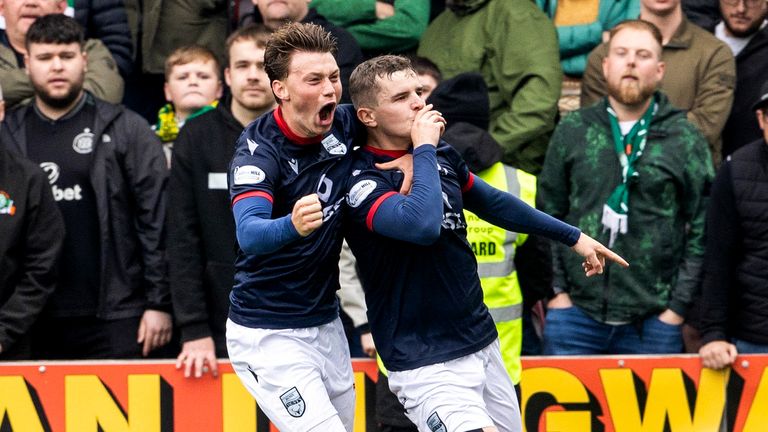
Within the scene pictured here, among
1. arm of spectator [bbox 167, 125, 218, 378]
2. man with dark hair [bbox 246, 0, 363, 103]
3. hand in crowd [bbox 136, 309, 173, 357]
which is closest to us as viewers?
arm of spectator [bbox 167, 125, 218, 378]

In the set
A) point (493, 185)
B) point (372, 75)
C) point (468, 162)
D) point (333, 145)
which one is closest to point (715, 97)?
point (493, 185)

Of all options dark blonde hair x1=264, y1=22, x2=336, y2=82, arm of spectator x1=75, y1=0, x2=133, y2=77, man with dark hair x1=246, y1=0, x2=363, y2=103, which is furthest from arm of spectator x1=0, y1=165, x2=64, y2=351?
dark blonde hair x1=264, y1=22, x2=336, y2=82

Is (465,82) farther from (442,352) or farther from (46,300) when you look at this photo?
(46,300)

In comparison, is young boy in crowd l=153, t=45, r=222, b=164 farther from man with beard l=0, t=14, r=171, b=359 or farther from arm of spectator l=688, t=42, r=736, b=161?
arm of spectator l=688, t=42, r=736, b=161

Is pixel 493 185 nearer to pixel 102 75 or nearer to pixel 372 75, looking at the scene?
pixel 372 75

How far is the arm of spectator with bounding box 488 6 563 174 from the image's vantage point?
822 cm

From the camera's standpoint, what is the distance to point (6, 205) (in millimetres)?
7453

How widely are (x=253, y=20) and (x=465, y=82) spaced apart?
2.38m

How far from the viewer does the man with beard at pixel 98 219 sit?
766 centimetres

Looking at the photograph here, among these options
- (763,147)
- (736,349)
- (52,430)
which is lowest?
(52,430)

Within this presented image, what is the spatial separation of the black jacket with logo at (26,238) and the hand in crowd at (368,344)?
177 centimetres

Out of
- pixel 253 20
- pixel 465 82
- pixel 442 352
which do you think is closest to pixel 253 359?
pixel 442 352

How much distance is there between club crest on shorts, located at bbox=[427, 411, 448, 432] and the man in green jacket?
108 inches

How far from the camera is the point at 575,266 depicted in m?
7.62
